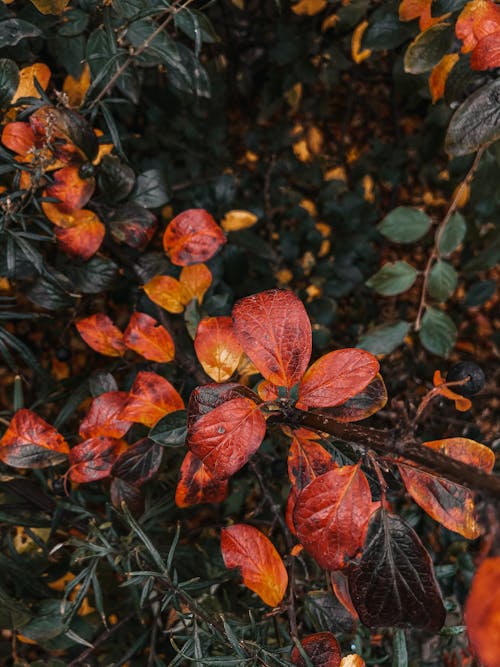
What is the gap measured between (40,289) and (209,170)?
0.57 m

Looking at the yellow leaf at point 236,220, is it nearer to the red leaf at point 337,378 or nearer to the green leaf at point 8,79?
the green leaf at point 8,79

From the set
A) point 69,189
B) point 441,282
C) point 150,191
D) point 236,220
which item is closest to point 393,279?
point 441,282

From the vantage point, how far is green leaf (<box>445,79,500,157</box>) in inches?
26.5

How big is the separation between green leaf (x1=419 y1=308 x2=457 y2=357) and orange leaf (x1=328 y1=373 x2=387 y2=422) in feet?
1.28

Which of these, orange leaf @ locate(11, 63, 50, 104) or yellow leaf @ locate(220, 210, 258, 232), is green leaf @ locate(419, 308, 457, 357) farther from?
orange leaf @ locate(11, 63, 50, 104)

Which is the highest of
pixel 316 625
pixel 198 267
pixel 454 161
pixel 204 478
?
pixel 454 161

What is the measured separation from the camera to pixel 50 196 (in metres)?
0.70

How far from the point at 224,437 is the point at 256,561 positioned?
0.64ft

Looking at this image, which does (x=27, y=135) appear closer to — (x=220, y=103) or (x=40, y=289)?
(x=40, y=289)

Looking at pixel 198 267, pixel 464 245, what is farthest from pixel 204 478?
pixel 464 245

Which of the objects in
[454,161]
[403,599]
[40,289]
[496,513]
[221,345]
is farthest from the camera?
[454,161]

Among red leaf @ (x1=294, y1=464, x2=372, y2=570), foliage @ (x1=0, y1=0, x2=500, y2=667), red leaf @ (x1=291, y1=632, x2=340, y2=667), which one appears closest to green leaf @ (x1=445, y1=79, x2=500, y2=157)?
foliage @ (x1=0, y1=0, x2=500, y2=667)

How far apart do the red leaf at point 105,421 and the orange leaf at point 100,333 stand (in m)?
0.08

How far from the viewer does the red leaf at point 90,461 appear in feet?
2.38
